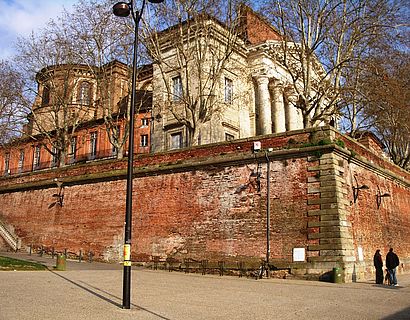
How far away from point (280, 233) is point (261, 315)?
25.5 feet

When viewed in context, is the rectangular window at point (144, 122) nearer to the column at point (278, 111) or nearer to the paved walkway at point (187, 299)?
the column at point (278, 111)

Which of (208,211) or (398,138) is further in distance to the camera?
(398,138)

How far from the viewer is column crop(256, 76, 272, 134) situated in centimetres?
3431

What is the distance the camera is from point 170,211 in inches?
703

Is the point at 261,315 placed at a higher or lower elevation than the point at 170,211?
lower

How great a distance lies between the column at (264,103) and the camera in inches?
1351

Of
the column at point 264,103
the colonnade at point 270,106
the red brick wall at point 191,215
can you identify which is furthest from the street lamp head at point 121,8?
the column at point 264,103

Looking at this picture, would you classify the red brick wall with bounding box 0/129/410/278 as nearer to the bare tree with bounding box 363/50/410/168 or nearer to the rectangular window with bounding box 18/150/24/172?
the bare tree with bounding box 363/50/410/168

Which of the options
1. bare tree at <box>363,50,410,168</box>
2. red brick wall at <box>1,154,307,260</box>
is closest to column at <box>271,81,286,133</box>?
bare tree at <box>363,50,410,168</box>

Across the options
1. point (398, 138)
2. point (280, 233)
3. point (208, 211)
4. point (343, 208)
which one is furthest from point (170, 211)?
point (398, 138)

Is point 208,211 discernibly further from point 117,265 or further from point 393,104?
point 393,104

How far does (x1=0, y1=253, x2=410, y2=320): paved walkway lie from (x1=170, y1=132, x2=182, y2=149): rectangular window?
17603 millimetres

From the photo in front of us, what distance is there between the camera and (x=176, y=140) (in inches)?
1212

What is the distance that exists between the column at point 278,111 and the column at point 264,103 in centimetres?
56
